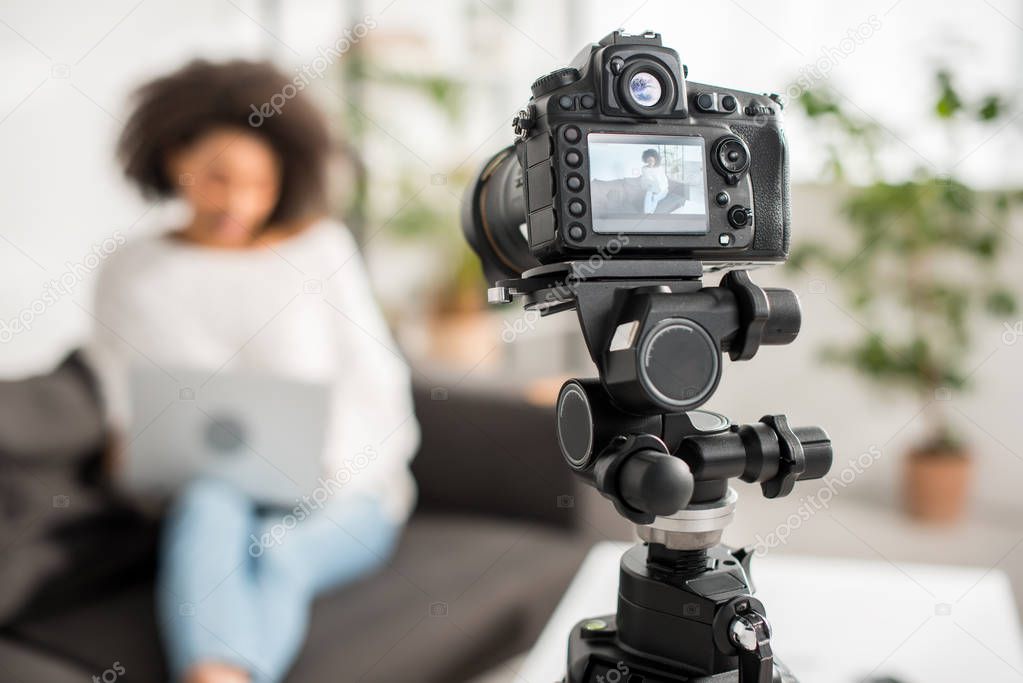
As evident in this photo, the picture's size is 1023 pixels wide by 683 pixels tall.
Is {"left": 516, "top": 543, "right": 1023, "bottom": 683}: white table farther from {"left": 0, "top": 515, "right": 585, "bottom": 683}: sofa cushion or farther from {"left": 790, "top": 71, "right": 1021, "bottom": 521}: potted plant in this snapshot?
{"left": 790, "top": 71, "right": 1021, "bottom": 521}: potted plant

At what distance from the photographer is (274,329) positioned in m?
1.83

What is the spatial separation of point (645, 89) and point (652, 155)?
0.18 ft

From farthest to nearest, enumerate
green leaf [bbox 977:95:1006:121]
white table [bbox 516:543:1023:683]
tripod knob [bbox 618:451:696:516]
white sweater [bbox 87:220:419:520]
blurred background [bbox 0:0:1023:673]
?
green leaf [bbox 977:95:1006:121], blurred background [bbox 0:0:1023:673], white sweater [bbox 87:220:419:520], white table [bbox 516:543:1023:683], tripod knob [bbox 618:451:696:516]

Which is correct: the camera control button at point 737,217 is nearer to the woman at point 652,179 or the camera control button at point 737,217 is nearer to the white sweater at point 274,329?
the woman at point 652,179

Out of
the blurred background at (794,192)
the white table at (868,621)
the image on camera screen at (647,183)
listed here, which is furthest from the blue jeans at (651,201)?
the blurred background at (794,192)

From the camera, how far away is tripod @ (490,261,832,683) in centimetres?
58

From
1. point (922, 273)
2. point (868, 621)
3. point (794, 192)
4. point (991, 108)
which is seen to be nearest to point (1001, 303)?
point (922, 273)

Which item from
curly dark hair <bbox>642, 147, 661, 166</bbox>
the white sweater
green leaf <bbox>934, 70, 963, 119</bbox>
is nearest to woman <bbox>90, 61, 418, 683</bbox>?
the white sweater

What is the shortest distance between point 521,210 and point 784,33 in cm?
274

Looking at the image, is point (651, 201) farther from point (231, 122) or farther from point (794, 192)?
point (794, 192)

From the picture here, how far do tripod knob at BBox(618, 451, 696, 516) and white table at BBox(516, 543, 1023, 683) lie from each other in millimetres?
541

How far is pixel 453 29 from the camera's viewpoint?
314 centimetres

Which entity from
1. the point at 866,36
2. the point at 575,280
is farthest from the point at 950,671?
the point at 866,36

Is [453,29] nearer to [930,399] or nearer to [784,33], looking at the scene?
[784,33]
